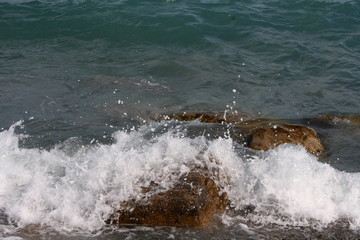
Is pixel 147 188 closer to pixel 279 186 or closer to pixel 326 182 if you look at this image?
pixel 279 186

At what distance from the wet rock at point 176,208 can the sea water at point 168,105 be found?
0.37 ft

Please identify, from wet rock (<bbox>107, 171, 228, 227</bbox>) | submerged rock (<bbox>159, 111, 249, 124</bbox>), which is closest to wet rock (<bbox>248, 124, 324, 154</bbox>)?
submerged rock (<bbox>159, 111, 249, 124</bbox>)

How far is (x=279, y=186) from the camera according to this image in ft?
18.0

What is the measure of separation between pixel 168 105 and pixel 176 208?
3889mm

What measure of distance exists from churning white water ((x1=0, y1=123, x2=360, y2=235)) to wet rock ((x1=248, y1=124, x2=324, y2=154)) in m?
0.43

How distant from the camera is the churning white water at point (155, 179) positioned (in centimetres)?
498

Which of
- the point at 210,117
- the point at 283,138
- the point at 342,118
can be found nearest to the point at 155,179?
the point at 283,138

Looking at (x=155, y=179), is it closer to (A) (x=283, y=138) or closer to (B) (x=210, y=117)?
(A) (x=283, y=138)

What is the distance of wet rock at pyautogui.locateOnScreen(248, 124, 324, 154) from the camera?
21.7 ft

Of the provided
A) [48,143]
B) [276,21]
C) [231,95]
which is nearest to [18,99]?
[48,143]

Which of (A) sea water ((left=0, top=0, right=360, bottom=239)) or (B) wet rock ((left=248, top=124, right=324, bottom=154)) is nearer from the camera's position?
(A) sea water ((left=0, top=0, right=360, bottom=239))

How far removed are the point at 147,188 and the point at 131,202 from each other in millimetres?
264

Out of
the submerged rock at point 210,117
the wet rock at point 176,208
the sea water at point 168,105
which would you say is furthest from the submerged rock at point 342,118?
the wet rock at point 176,208

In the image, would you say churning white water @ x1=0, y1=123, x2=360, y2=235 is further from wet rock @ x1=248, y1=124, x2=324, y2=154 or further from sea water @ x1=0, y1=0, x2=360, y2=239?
wet rock @ x1=248, y1=124, x2=324, y2=154
